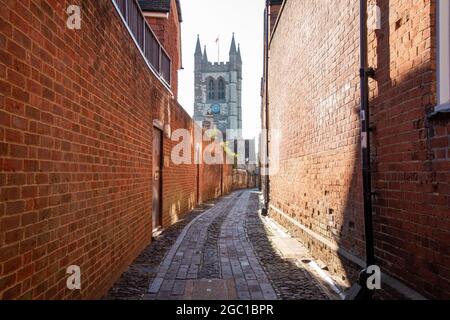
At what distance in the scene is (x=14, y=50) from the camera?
99.3 inches

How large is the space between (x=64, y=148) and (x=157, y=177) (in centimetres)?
600

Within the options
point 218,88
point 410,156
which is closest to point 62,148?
point 410,156

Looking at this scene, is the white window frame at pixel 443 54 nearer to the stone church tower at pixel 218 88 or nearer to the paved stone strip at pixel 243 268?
the paved stone strip at pixel 243 268

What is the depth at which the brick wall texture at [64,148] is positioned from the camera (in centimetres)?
253

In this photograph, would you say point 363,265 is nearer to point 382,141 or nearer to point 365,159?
point 365,159

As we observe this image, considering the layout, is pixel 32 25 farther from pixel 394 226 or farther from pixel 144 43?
pixel 144 43

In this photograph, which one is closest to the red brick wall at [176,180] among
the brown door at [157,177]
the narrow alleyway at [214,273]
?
the brown door at [157,177]

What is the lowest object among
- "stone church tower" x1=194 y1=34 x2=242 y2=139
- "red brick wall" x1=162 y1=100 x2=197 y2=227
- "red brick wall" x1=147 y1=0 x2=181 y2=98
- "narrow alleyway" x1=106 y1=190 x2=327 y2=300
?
"narrow alleyway" x1=106 y1=190 x2=327 y2=300

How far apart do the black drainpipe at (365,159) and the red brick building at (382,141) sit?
77mm

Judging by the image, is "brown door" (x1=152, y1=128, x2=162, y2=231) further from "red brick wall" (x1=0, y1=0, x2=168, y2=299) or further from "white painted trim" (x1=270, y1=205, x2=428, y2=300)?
"white painted trim" (x1=270, y1=205, x2=428, y2=300)

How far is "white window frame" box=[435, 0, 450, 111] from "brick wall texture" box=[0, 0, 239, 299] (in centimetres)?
292

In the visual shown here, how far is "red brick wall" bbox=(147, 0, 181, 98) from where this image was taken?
12844 mm

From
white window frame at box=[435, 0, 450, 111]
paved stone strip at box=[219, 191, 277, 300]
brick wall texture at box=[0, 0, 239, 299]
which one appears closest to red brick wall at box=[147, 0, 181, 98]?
brick wall texture at box=[0, 0, 239, 299]
